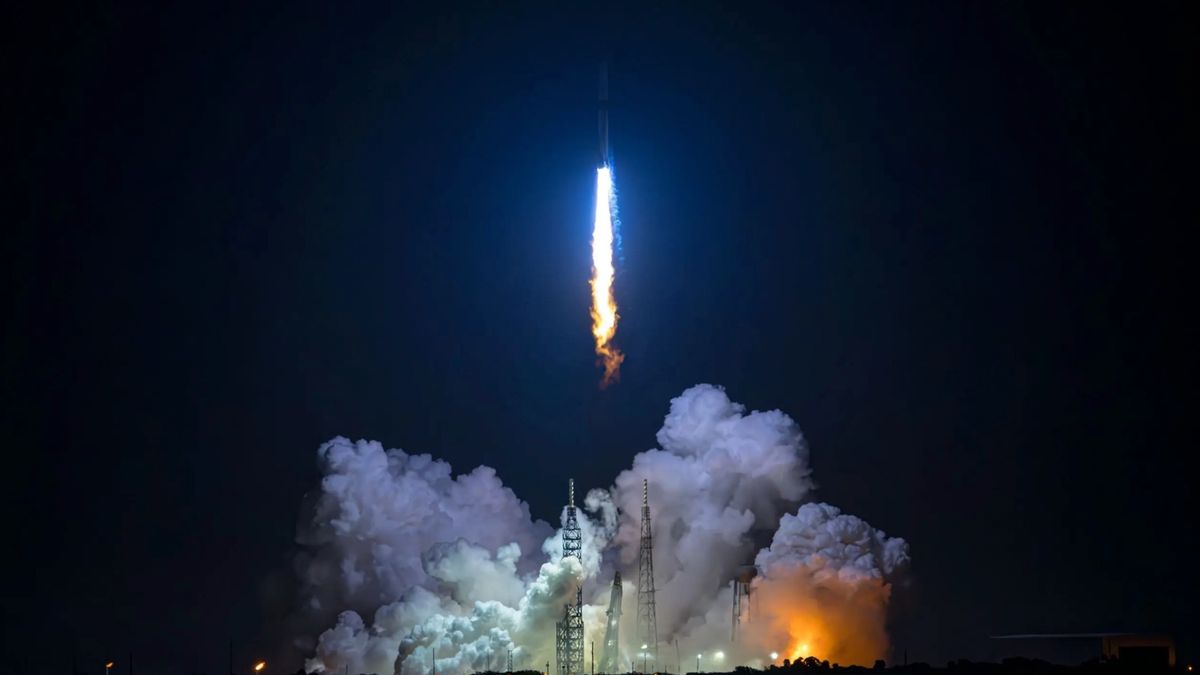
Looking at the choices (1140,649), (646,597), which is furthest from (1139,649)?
(646,597)

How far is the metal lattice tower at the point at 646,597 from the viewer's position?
87438 mm

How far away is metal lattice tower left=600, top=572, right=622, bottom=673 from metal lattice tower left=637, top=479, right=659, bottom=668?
4.58 ft

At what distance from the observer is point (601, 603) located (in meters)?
90.2

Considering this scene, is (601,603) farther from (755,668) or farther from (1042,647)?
(1042,647)

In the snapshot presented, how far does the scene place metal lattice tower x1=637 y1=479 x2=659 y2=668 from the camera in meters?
87.4

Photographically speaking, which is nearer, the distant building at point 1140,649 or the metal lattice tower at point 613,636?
the metal lattice tower at point 613,636

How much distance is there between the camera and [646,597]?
8844cm

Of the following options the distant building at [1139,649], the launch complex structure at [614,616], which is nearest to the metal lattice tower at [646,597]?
the launch complex structure at [614,616]

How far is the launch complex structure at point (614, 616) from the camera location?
8231 cm

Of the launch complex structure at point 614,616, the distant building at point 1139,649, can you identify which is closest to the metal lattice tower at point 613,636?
the launch complex structure at point 614,616

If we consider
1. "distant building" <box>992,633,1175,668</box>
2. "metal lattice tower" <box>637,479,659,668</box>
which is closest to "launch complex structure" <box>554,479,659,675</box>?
"metal lattice tower" <box>637,479,659,668</box>

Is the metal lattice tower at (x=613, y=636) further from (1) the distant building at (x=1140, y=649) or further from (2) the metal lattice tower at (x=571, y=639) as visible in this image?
(1) the distant building at (x=1140, y=649)

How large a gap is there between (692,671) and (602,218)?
24949mm

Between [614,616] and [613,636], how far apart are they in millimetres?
1227
